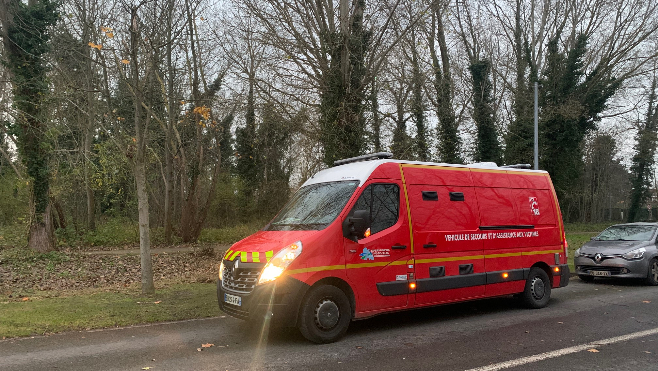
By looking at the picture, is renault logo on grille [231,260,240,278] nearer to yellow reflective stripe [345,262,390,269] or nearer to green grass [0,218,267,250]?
yellow reflective stripe [345,262,390,269]

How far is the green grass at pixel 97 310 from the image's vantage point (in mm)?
7422

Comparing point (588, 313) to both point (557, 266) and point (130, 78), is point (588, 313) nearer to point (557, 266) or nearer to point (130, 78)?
point (557, 266)

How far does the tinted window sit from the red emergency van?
4.50 metres

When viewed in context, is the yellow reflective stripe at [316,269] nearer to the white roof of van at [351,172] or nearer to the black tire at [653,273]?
the white roof of van at [351,172]

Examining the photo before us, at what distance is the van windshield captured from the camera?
6.90 meters

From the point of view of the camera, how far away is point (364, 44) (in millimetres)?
15852

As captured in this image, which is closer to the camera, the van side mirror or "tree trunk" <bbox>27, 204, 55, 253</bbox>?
the van side mirror

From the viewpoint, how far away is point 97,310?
8.55 metres

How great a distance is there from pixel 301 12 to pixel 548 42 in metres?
20.9

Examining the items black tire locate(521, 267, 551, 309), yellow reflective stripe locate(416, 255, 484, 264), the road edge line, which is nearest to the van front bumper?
yellow reflective stripe locate(416, 255, 484, 264)

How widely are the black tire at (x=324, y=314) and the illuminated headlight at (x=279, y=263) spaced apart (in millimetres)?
532

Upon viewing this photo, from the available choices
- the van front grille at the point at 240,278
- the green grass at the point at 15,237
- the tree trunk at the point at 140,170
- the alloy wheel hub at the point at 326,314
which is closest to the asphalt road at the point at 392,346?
the alloy wheel hub at the point at 326,314

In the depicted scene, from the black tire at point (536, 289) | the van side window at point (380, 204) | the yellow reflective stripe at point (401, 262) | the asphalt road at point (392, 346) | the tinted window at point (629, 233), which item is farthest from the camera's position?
the tinted window at point (629, 233)

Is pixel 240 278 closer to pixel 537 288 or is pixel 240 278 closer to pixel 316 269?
pixel 316 269
